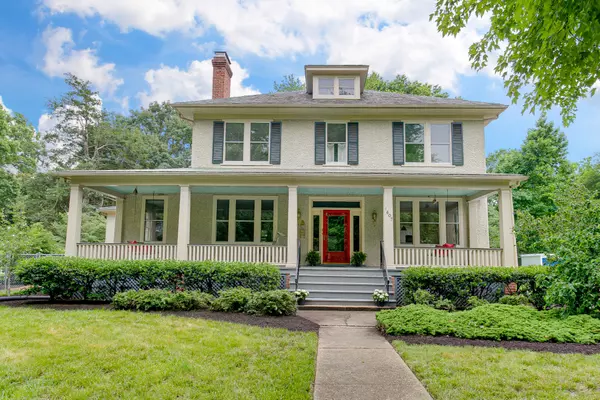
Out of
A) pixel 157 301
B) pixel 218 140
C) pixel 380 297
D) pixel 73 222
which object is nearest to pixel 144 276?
pixel 157 301

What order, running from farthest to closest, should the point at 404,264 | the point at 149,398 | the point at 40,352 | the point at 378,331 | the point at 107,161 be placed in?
the point at 107,161, the point at 404,264, the point at 378,331, the point at 40,352, the point at 149,398

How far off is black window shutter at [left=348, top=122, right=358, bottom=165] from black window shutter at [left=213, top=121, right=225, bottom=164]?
465cm

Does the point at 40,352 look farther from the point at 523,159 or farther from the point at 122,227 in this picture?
the point at 523,159

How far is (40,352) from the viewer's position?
5.11 m

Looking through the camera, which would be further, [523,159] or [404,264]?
[523,159]

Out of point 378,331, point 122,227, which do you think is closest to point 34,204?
point 122,227

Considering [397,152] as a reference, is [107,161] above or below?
above

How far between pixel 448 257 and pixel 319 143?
5876mm

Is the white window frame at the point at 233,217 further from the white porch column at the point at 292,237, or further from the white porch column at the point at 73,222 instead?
the white porch column at the point at 73,222

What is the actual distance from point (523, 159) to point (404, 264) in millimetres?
19168

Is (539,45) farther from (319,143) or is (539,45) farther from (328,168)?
(319,143)

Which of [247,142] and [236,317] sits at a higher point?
[247,142]

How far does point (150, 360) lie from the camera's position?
4914 millimetres

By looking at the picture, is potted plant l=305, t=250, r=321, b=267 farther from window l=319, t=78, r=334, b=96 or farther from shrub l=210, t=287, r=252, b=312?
window l=319, t=78, r=334, b=96
